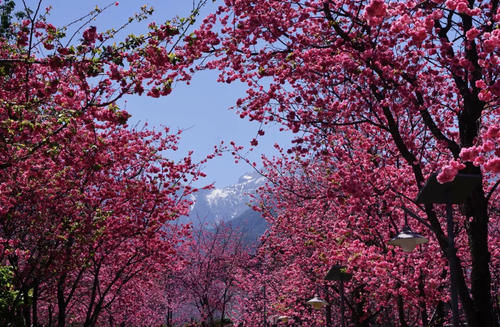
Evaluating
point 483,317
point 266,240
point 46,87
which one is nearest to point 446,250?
point 483,317

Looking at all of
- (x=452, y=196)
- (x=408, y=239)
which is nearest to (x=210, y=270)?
(x=408, y=239)

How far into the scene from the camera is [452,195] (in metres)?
7.32

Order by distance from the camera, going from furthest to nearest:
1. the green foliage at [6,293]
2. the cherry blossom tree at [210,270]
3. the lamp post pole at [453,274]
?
the cherry blossom tree at [210,270] < the green foliage at [6,293] < the lamp post pole at [453,274]

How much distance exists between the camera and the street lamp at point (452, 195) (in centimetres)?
696

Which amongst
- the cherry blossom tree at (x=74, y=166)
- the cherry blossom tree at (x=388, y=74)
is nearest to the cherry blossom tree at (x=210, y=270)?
the cherry blossom tree at (x=74, y=166)

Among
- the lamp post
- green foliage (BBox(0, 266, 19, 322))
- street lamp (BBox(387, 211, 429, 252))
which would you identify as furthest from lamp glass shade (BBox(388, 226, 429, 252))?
green foliage (BBox(0, 266, 19, 322))

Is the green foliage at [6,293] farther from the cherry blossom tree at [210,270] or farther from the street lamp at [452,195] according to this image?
the cherry blossom tree at [210,270]

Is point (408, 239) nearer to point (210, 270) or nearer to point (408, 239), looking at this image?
point (408, 239)

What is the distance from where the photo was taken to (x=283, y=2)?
9266 millimetres

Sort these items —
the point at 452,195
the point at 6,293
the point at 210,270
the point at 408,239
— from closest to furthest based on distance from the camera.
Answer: the point at 452,195 < the point at 408,239 < the point at 6,293 < the point at 210,270

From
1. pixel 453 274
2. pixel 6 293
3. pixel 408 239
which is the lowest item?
pixel 453 274

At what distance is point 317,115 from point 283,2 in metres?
2.27

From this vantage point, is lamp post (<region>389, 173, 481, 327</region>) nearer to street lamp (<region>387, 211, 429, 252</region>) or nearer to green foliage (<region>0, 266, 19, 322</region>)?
street lamp (<region>387, 211, 429, 252</region>)

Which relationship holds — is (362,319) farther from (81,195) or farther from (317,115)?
(81,195)
